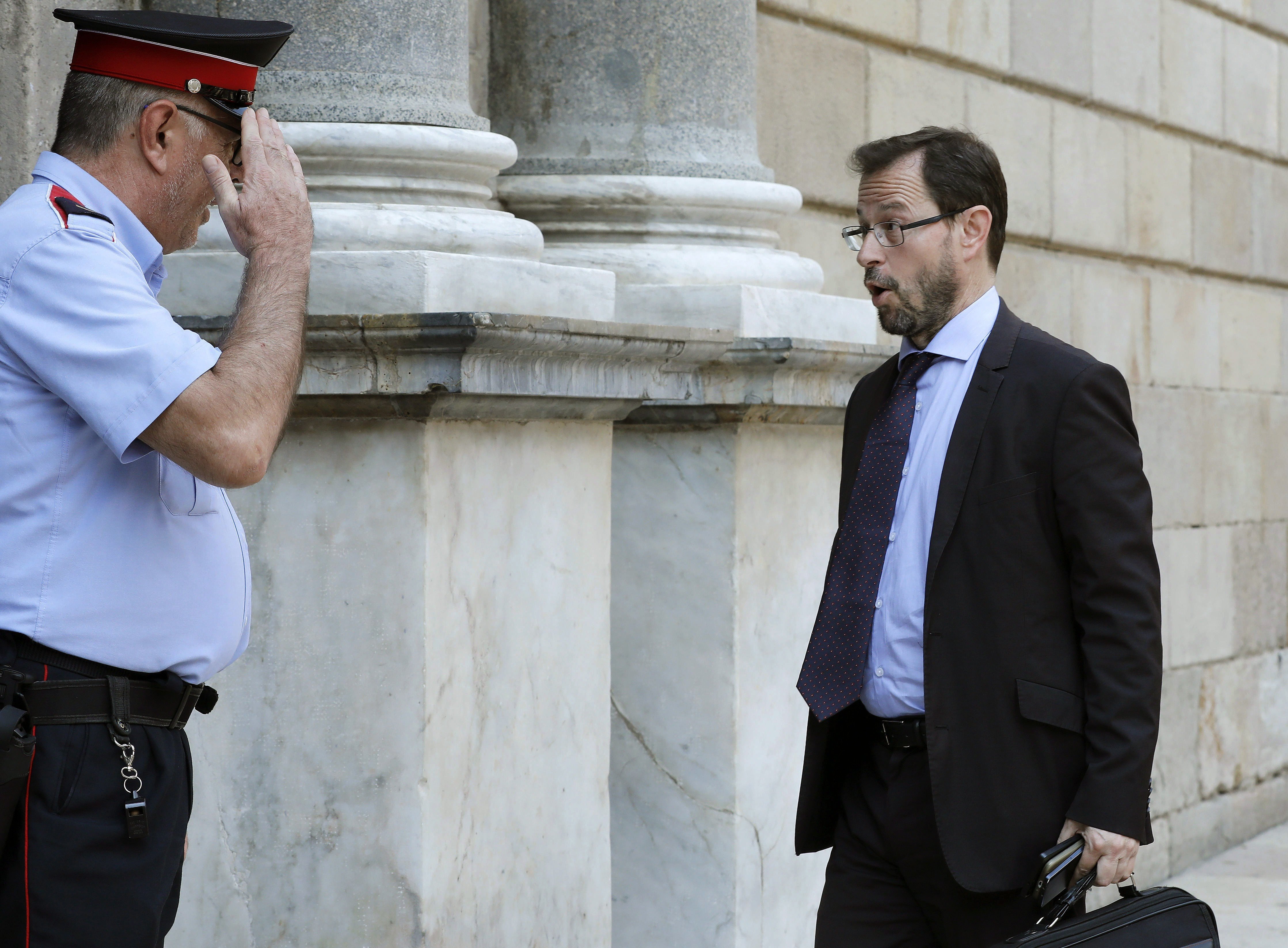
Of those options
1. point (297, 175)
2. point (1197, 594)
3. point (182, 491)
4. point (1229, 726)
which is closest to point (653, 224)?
point (297, 175)

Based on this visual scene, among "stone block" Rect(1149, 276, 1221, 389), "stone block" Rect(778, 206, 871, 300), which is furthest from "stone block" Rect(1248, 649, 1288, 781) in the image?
"stone block" Rect(778, 206, 871, 300)

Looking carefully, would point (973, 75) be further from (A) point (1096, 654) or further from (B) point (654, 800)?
(A) point (1096, 654)

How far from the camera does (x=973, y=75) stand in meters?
5.70

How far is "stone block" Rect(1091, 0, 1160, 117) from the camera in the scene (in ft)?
20.8

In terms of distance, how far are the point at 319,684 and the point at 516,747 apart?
399mm

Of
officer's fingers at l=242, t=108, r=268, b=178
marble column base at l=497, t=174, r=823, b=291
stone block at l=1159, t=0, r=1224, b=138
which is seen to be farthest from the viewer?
stone block at l=1159, t=0, r=1224, b=138

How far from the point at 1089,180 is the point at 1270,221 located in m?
1.87

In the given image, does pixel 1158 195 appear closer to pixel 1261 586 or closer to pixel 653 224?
pixel 1261 586

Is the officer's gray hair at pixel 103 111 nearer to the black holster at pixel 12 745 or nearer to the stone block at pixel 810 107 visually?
the black holster at pixel 12 745

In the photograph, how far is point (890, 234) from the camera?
108 inches

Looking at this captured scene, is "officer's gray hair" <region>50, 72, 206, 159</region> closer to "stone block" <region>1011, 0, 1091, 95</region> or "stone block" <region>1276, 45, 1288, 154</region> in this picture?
"stone block" <region>1011, 0, 1091, 95</region>

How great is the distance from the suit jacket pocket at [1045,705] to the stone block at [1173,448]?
4.17m

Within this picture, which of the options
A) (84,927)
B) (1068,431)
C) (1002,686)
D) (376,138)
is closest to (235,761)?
(84,927)

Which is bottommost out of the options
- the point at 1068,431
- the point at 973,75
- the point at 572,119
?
the point at 1068,431
